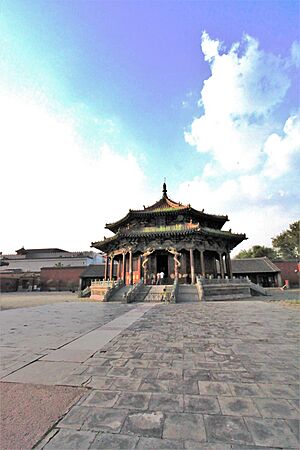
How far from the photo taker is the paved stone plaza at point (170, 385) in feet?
6.72

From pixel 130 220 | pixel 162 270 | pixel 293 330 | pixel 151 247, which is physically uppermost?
pixel 130 220

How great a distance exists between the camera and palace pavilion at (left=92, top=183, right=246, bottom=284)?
22078 mm

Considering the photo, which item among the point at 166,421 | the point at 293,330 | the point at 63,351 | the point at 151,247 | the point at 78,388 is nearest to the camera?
the point at 166,421

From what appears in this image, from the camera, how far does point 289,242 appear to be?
1944 inches

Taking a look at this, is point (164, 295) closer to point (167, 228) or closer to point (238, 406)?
point (167, 228)

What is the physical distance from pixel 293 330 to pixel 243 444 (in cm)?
590

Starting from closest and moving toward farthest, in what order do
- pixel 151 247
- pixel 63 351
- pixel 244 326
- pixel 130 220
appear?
pixel 63 351 → pixel 244 326 → pixel 151 247 → pixel 130 220

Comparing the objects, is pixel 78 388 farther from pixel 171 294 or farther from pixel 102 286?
pixel 102 286

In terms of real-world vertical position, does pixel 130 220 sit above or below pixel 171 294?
above

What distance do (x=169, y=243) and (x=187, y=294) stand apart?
20.5 ft

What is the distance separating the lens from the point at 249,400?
269 centimetres

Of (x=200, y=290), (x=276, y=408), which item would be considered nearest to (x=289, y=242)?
(x=200, y=290)

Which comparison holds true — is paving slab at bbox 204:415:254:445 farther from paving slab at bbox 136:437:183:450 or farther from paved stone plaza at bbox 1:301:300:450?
paving slab at bbox 136:437:183:450

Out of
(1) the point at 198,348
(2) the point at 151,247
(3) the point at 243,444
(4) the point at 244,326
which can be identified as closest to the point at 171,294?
(2) the point at 151,247
